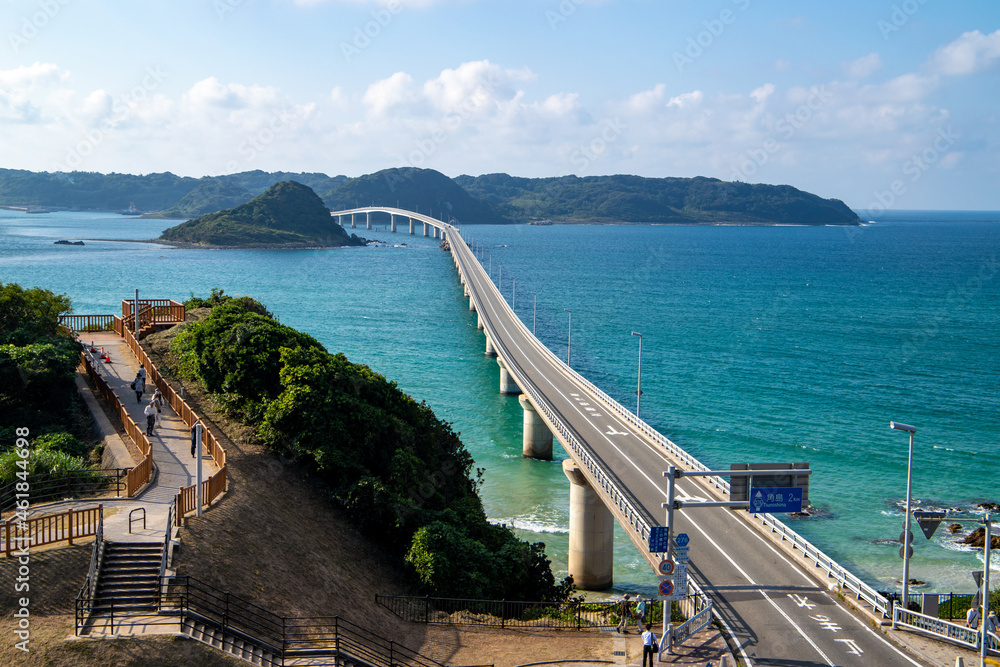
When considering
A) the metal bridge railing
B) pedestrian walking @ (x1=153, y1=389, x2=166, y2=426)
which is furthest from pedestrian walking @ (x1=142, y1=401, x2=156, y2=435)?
the metal bridge railing

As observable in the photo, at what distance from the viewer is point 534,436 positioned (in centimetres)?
5750

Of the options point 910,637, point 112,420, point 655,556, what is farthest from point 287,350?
point 910,637

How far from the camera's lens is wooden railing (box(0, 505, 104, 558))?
21.1 metres

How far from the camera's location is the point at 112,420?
34.2 meters

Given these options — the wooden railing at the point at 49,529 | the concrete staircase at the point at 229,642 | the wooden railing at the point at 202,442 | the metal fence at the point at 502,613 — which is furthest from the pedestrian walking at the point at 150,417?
the concrete staircase at the point at 229,642

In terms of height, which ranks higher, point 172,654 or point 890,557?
point 172,654

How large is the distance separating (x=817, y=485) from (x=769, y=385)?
81.6 ft

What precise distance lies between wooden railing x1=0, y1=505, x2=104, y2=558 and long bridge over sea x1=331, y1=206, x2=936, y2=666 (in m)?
17.6

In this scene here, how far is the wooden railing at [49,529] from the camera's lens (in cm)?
2112

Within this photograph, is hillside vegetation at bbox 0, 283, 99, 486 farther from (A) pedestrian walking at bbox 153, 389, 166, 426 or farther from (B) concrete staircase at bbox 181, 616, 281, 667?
(B) concrete staircase at bbox 181, 616, 281, 667

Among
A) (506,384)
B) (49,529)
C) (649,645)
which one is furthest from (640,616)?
(506,384)

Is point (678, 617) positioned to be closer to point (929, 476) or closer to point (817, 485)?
point (817, 485)

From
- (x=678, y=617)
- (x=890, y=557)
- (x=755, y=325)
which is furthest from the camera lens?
(x=755, y=325)

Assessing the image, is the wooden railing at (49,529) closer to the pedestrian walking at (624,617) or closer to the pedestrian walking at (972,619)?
the pedestrian walking at (624,617)
